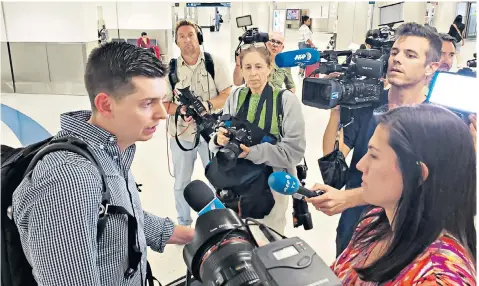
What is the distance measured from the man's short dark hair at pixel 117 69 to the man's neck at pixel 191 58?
1334 mm

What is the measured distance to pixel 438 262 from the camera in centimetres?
76

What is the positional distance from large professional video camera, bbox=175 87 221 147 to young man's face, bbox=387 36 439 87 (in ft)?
2.76

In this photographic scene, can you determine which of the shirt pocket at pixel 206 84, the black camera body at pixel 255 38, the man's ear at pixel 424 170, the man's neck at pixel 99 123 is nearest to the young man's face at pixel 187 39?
the shirt pocket at pixel 206 84

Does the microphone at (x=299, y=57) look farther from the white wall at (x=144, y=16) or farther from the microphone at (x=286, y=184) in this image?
the white wall at (x=144, y=16)

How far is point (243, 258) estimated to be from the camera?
2.78 feet

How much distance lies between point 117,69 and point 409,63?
0.74 metres

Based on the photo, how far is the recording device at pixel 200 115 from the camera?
5.86 feet

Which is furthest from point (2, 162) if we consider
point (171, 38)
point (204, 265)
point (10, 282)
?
point (171, 38)

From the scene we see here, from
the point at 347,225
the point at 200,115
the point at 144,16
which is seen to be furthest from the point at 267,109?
the point at 144,16

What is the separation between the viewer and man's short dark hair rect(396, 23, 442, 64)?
1.02m

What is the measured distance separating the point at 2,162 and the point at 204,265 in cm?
55

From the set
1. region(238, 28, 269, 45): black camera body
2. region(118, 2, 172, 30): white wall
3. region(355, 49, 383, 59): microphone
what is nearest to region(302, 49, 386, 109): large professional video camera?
region(355, 49, 383, 59): microphone

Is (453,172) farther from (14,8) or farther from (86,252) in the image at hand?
(14,8)

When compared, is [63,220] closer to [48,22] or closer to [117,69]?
[117,69]
